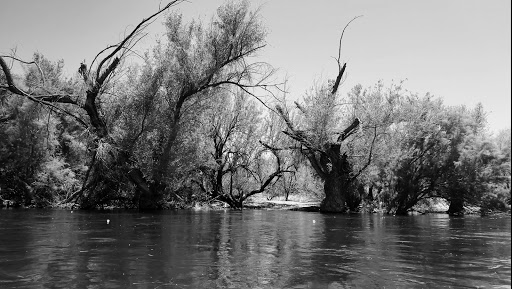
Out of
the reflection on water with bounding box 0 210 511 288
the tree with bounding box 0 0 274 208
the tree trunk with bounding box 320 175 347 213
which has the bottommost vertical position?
the reflection on water with bounding box 0 210 511 288

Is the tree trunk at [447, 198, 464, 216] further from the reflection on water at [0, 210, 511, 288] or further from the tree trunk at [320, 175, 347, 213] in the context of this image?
the reflection on water at [0, 210, 511, 288]

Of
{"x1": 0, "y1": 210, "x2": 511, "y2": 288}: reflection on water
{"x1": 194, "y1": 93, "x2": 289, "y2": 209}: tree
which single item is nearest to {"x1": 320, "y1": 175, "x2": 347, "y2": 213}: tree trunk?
{"x1": 194, "y1": 93, "x2": 289, "y2": 209}: tree

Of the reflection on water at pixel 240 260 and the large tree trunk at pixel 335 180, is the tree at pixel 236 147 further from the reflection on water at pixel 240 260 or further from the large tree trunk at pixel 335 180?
the reflection on water at pixel 240 260

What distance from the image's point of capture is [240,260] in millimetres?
9836

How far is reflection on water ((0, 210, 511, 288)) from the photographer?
762 cm

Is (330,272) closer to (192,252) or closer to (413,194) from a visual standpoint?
(192,252)

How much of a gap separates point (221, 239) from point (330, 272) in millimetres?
5904

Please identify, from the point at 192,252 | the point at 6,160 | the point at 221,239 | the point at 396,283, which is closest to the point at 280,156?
the point at 6,160

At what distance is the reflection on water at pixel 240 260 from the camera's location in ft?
25.0

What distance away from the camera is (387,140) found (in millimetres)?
34062

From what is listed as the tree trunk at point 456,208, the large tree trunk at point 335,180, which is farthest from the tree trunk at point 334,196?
the tree trunk at point 456,208

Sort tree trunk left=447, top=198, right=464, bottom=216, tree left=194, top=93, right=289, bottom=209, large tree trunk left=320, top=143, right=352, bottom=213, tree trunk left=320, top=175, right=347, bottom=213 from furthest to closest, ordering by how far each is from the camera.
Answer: tree left=194, top=93, right=289, bottom=209, tree trunk left=320, top=175, right=347, bottom=213, large tree trunk left=320, top=143, right=352, bottom=213, tree trunk left=447, top=198, right=464, bottom=216

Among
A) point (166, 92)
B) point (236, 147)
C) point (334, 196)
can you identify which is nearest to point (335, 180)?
point (334, 196)

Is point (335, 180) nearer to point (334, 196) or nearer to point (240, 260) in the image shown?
point (334, 196)
